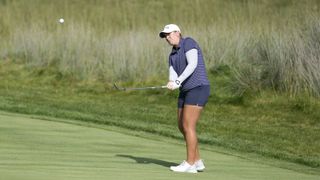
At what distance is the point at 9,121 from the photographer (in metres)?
15.3

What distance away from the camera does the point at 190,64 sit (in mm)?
9891

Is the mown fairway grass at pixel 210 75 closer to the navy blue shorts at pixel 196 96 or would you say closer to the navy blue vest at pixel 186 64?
the navy blue shorts at pixel 196 96

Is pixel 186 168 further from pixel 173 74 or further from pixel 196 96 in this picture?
pixel 173 74

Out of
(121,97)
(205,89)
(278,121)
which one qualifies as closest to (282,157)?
(205,89)

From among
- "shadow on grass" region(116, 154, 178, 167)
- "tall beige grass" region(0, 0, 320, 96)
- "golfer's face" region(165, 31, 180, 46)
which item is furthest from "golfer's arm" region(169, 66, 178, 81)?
"tall beige grass" region(0, 0, 320, 96)

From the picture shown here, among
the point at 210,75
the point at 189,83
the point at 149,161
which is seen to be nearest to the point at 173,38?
the point at 189,83

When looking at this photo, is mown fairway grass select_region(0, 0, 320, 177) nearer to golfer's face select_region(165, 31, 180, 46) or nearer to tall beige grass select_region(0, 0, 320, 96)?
tall beige grass select_region(0, 0, 320, 96)

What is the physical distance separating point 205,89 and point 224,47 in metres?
13.9

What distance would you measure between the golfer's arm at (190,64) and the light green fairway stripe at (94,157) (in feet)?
3.65

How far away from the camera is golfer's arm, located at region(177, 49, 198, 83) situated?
9.87 m

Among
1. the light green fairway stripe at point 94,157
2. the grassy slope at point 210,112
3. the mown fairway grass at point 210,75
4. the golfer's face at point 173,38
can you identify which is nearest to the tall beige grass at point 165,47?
the mown fairway grass at point 210,75

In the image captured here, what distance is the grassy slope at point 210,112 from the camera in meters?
14.8

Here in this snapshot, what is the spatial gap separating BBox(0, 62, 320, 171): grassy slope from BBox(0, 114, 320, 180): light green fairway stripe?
1.33 metres

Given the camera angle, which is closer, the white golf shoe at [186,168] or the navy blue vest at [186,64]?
the navy blue vest at [186,64]
